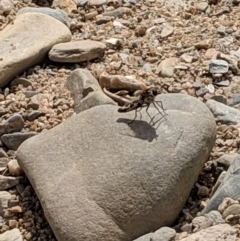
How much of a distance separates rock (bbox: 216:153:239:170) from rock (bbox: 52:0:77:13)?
2.28m

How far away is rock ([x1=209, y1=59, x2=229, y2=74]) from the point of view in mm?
5305

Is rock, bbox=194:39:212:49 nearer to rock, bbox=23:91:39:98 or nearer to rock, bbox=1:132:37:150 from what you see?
rock, bbox=23:91:39:98

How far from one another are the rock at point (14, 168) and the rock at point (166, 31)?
1717mm

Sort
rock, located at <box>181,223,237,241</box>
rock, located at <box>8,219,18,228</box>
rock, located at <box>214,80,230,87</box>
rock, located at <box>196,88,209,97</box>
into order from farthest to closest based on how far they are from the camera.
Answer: rock, located at <box>214,80,230,87</box>
rock, located at <box>196,88,209,97</box>
rock, located at <box>8,219,18,228</box>
rock, located at <box>181,223,237,241</box>

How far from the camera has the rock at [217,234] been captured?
145 inches

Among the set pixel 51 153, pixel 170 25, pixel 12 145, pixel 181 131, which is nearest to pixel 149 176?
pixel 181 131

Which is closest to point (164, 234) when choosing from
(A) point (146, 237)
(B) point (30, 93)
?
(A) point (146, 237)

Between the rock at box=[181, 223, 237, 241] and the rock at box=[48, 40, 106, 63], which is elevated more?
the rock at box=[181, 223, 237, 241]

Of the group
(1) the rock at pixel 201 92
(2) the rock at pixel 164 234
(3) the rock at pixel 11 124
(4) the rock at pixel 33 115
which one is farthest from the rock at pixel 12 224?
(1) the rock at pixel 201 92

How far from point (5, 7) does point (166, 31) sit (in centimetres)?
132

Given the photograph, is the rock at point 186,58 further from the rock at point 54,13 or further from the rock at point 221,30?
the rock at point 54,13

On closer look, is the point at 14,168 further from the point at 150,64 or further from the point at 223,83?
the point at 223,83

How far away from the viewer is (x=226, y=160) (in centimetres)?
441

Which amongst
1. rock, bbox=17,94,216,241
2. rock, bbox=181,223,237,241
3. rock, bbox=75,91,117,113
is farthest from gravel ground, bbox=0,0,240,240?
rock, bbox=181,223,237,241
